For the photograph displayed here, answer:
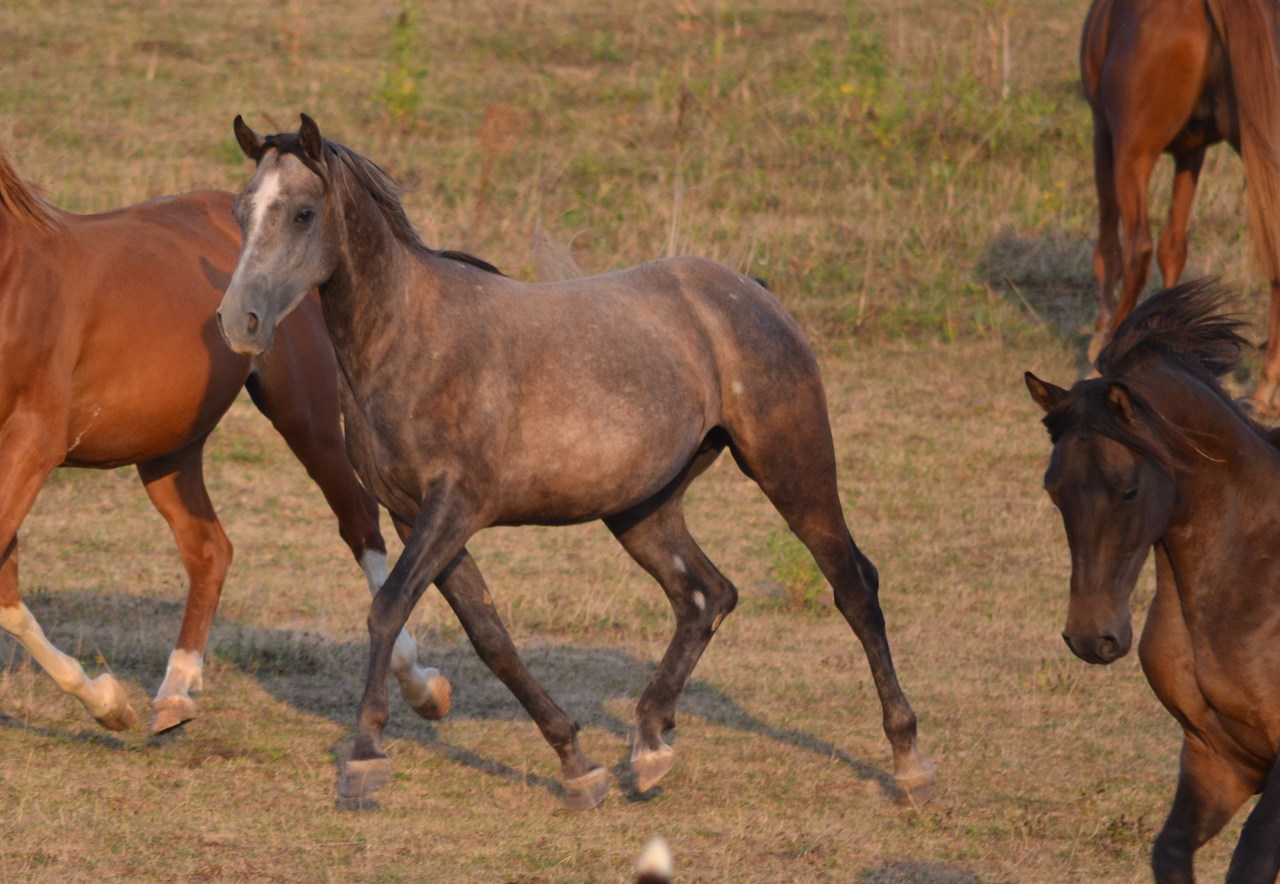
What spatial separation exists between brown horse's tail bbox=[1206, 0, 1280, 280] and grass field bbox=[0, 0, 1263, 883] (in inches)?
63.5

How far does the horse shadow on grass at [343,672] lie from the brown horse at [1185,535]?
190 cm

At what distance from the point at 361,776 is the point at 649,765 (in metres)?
1.16

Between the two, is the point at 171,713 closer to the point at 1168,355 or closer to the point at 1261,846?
the point at 1168,355

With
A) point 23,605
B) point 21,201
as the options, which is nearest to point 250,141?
point 21,201

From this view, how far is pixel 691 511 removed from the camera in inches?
364

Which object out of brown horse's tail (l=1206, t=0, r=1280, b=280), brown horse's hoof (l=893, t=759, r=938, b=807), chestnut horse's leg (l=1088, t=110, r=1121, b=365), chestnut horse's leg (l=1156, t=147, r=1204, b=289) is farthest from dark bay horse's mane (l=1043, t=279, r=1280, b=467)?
chestnut horse's leg (l=1088, t=110, r=1121, b=365)

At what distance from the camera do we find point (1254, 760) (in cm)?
411

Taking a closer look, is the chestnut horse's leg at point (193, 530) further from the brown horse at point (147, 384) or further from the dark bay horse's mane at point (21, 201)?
the dark bay horse's mane at point (21, 201)

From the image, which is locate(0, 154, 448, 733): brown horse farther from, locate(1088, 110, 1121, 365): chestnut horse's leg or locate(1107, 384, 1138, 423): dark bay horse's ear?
locate(1088, 110, 1121, 365): chestnut horse's leg

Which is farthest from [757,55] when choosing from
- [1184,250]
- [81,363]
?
[81,363]

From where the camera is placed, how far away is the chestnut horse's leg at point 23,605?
5480 millimetres

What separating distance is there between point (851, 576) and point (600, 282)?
1.26 m

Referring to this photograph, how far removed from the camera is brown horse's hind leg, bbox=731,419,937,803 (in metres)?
5.75

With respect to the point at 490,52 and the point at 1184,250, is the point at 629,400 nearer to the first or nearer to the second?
the point at 1184,250
